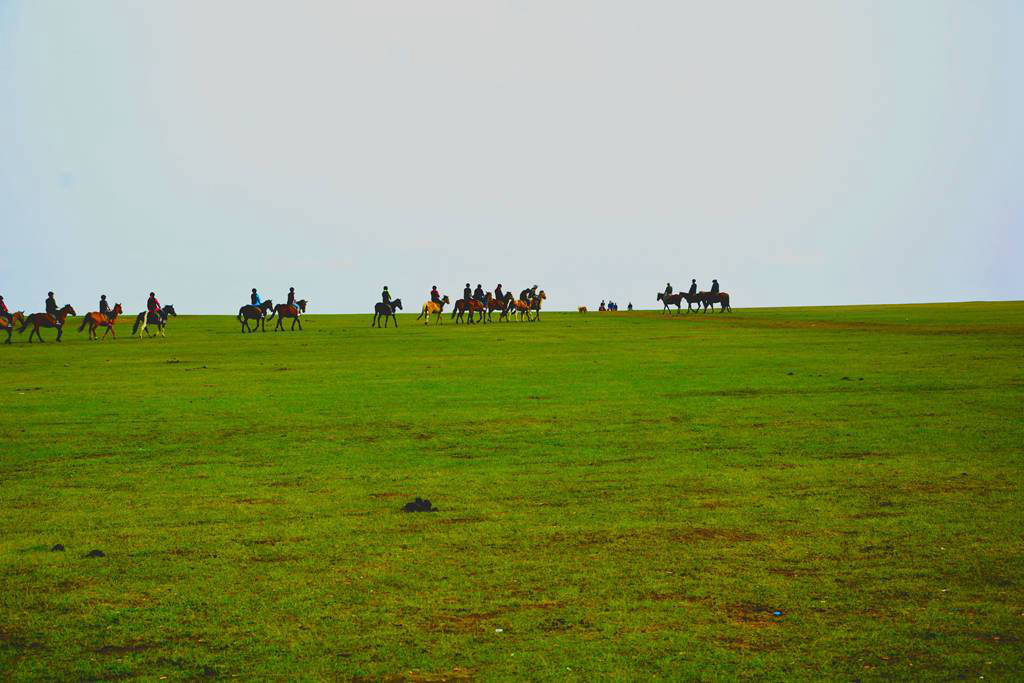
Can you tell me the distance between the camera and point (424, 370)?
3156 cm

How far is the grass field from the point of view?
7.27 m

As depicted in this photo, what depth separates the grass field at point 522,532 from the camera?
7.27 meters

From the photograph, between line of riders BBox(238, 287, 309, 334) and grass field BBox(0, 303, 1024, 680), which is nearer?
grass field BBox(0, 303, 1024, 680)

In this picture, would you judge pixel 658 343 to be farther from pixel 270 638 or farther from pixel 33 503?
pixel 270 638

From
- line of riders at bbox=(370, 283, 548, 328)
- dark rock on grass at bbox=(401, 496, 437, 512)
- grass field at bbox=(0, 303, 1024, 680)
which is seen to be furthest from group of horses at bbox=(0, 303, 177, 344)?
dark rock on grass at bbox=(401, 496, 437, 512)

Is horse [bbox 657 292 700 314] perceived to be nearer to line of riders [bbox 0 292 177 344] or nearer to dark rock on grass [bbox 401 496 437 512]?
line of riders [bbox 0 292 177 344]

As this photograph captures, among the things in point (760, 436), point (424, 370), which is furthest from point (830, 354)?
point (760, 436)

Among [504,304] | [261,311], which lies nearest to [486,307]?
[504,304]

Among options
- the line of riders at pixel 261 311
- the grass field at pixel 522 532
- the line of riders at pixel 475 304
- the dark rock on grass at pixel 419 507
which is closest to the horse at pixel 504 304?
the line of riders at pixel 475 304

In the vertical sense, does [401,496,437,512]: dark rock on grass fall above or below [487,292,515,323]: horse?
below

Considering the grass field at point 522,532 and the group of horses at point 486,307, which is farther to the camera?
the group of horses at point 486,307

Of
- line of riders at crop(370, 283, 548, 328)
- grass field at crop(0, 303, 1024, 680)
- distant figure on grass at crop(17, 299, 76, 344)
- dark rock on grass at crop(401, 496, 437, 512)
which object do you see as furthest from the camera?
line of riders at crop(370, 283, 548, 328)

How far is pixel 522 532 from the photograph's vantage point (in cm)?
1073

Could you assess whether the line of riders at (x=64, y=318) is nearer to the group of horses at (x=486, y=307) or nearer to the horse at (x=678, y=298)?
the group of horses at (x=486, y=307)
